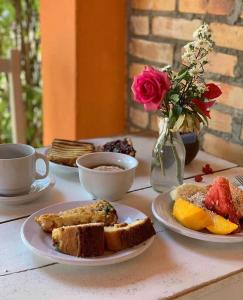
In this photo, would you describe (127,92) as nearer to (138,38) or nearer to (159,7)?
(138,38)

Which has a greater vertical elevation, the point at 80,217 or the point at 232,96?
the point at 232,96

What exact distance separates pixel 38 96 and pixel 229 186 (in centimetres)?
151

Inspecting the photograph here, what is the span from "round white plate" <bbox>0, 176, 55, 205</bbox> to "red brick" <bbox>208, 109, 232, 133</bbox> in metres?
0.57

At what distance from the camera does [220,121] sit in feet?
4.42

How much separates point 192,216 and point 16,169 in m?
0.35

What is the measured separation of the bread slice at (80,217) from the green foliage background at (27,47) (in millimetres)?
1452

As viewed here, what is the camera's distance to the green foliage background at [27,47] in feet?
7.11

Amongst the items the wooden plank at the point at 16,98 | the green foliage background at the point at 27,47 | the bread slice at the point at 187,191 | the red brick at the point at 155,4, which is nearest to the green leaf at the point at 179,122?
the bread slice at the point at 187,191

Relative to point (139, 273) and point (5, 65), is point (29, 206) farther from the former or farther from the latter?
point (5, 65)

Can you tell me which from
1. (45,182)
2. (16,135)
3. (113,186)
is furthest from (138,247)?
(16,135)

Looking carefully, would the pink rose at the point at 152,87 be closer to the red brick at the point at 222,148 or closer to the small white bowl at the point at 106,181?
the small white bowl at the point at 106,181

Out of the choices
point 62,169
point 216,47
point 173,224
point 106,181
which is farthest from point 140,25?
point 173,224

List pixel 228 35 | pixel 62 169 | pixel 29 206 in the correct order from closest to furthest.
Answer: pixel 29 206 → pixel 62 169 → pixel 228 35

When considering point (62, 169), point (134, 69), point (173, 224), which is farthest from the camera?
point (134, 69)
